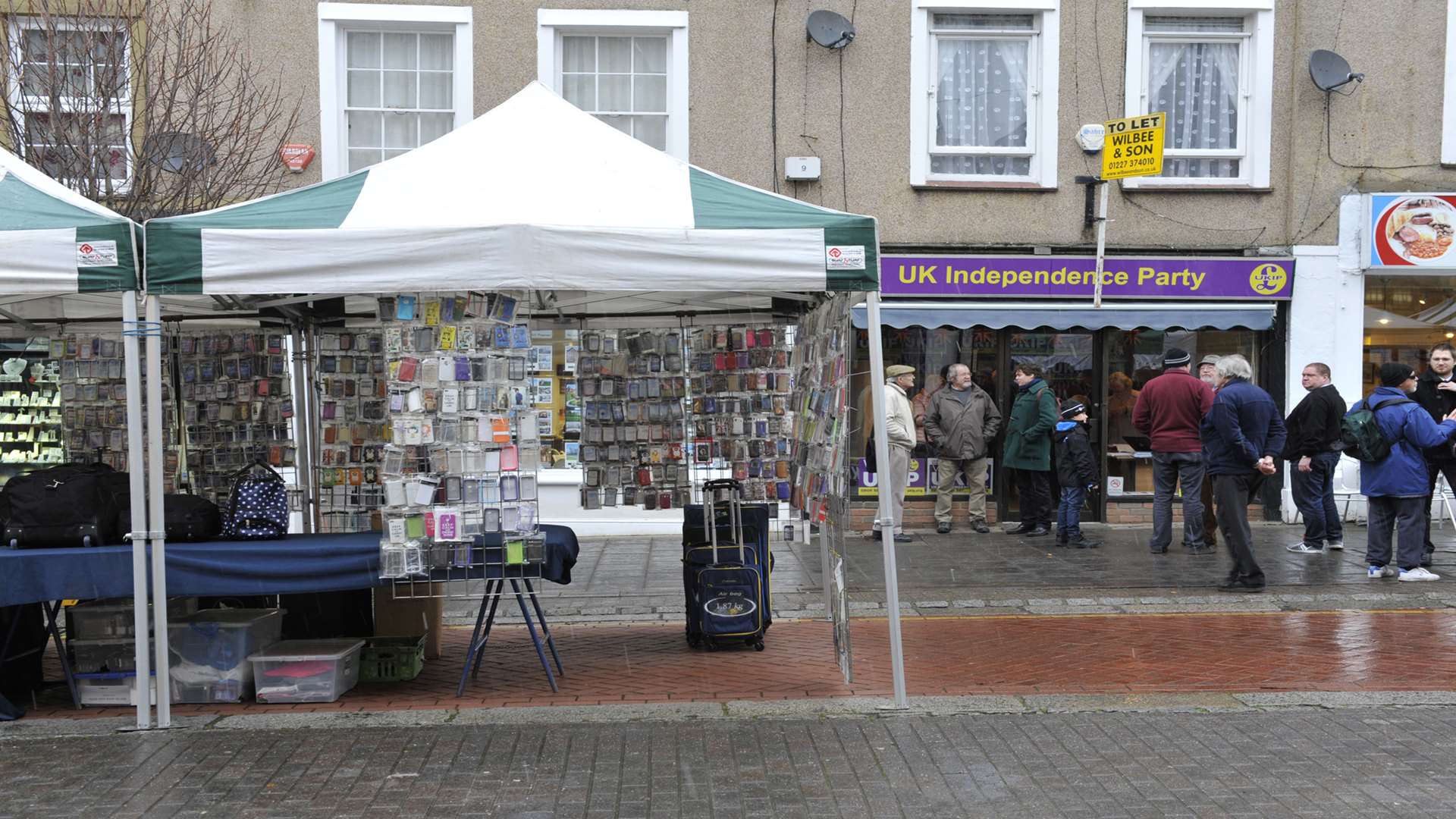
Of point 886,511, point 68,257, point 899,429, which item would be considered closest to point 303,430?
point 68,257

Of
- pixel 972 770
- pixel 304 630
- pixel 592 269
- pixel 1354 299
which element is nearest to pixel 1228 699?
pixel 972 770

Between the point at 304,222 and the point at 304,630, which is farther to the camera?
the point at 304,630

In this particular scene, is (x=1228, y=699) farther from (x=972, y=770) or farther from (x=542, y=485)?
(x=542, y=485)

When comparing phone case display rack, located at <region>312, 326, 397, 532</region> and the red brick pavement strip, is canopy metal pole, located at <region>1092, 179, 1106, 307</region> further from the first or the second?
phone case display rack, located at <region>312, 326, 397, 532</region>

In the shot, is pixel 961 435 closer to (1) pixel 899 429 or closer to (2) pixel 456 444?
(1) pixel 899 429

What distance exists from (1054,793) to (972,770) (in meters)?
0.41

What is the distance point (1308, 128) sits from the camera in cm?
1340

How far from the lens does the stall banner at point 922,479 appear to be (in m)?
13.7

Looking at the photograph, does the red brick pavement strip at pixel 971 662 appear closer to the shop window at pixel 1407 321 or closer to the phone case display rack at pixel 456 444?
the phone case display rack at pixel 456 444

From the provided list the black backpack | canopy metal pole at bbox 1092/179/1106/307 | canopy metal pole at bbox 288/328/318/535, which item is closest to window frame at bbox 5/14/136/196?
canopy metal pole at bbox 288/328/318/535

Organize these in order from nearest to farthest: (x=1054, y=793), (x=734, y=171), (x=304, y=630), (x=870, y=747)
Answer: (x=1054, y=793) < (x=870, y=747) < (x=304, y=630) < (x=734, y=171)

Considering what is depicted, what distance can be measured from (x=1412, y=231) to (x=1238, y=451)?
5743mm

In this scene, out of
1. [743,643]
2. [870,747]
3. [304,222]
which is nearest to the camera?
[870,747]

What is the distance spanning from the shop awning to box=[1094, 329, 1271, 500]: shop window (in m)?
0.41
